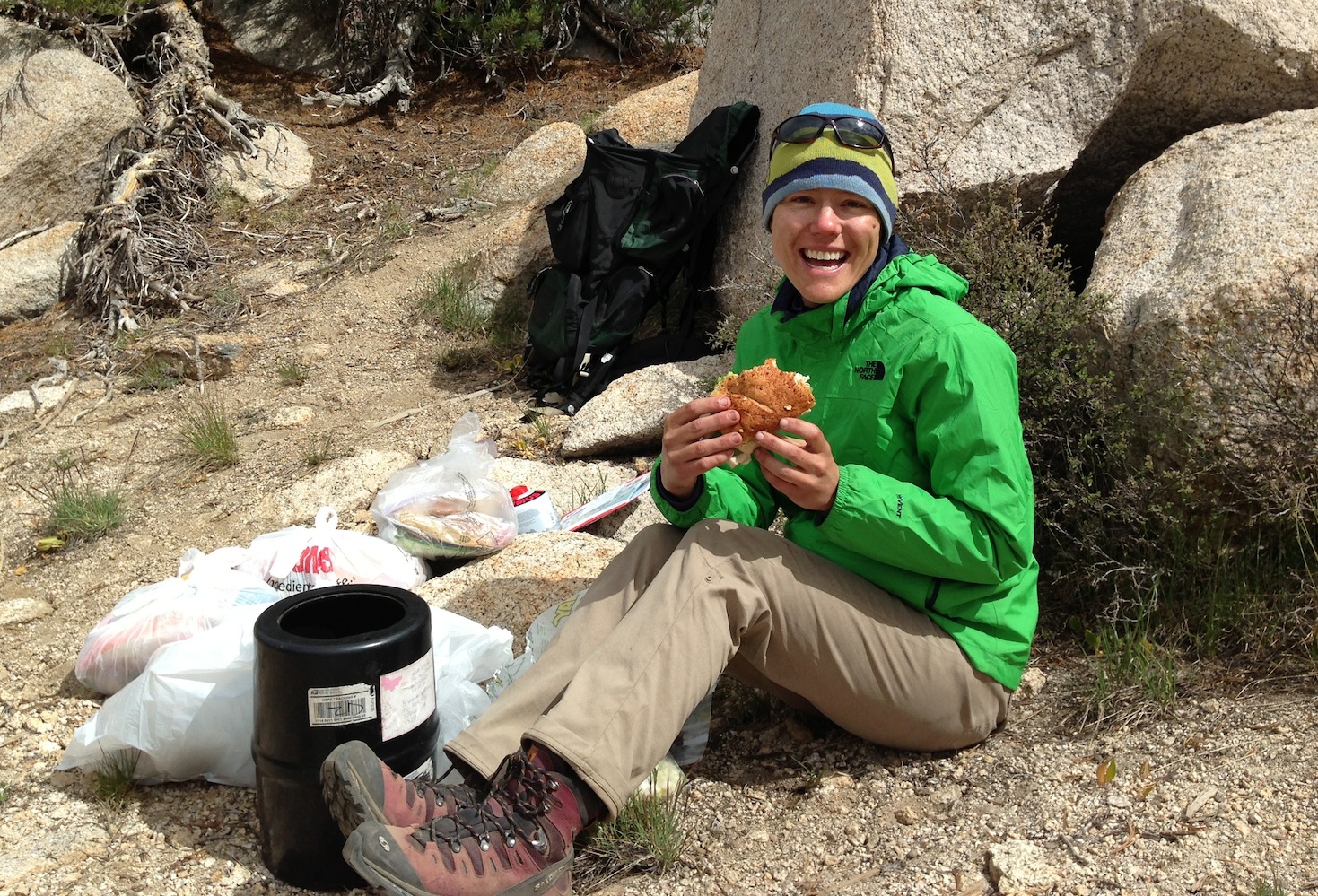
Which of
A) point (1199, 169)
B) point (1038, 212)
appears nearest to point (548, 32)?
point (1038, 212)

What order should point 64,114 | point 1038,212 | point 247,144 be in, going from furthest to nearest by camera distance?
point 247,144
point 64,114
point 1038,212

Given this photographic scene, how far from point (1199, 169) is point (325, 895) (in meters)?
3.37

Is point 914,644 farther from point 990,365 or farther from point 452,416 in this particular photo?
point 452,416

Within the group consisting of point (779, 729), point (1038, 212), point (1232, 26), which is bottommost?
point (779, 729)

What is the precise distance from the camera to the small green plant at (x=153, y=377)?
19.2ft

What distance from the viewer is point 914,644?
Result: 244 centimetres

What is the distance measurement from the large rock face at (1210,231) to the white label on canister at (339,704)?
2.34m

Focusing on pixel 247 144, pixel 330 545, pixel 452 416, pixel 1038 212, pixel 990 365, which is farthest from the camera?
pixel 247 144

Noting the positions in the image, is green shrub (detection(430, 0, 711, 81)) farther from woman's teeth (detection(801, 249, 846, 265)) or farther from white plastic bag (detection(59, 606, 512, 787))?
white plastic bag (detection(59, 606, 512, 787))

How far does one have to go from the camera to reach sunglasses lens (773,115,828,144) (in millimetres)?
2604

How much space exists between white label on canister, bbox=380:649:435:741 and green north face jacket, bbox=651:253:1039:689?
685 mm

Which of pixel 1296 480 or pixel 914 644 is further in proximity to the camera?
pixel 1296 480

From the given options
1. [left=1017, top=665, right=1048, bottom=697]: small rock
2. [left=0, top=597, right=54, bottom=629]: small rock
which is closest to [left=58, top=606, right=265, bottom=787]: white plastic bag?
[left=0, top=597, right=54, bottom=629]: small rock

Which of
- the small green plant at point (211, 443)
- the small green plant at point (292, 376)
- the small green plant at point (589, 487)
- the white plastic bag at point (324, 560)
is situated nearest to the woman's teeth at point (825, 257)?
the white plastic bag at point (324, 560)
